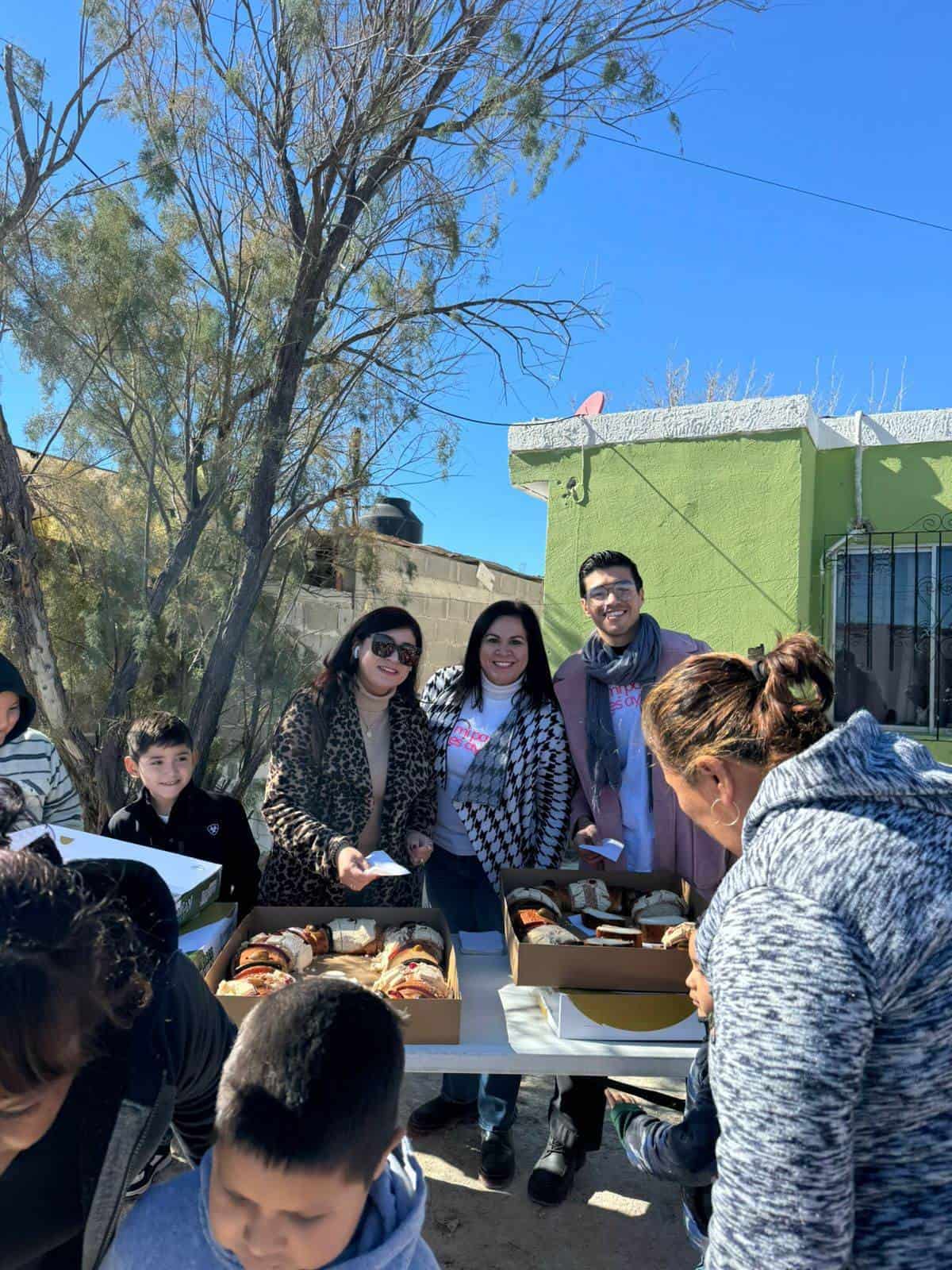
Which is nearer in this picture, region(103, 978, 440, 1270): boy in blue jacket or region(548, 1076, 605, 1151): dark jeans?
region(103, 978, 440, 1270): boy in blue jacket

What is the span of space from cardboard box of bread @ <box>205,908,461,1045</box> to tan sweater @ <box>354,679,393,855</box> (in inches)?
17.0

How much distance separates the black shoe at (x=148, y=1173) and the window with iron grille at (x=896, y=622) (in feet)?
16.2

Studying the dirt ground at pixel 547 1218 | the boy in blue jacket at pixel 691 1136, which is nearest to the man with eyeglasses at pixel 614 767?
the dirt ground at pixel 547 1218

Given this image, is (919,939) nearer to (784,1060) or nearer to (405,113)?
(784,1060)

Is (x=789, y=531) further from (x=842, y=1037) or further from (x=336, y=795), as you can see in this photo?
(x=842, y=1037)

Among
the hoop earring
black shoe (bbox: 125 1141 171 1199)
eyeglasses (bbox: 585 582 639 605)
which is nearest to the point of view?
black shoe (bbox: 125 1141 171 1199)

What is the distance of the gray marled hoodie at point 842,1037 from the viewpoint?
2.95 ft

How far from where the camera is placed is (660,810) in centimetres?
269

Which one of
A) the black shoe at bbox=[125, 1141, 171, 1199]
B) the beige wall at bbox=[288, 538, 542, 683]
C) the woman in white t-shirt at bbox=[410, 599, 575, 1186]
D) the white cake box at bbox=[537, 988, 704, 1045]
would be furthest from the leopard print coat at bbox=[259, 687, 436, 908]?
the beige wall at bbox=[288, 538, 542, 683]

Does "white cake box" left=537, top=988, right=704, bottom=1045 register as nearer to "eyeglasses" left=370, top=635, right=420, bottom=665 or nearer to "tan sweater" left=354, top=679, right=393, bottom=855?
"tan sweater" left=354, top=679, right=393, bottom=855

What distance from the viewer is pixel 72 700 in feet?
16.3

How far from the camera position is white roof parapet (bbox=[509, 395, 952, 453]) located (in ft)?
17.3

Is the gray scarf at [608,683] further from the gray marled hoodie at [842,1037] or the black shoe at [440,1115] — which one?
the gray marled hoodie at [842,1037]

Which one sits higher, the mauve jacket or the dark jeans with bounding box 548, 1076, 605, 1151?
the mauve jacket
